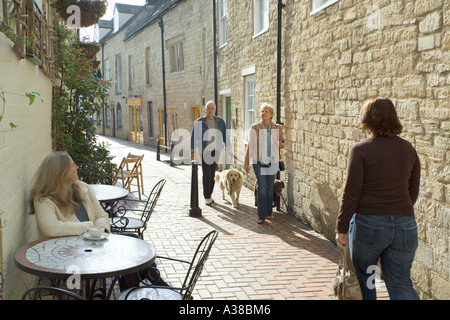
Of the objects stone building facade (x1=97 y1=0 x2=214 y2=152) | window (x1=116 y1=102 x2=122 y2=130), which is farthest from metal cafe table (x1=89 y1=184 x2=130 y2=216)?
window (x1=116 y1=102 x2=122 y2=130)

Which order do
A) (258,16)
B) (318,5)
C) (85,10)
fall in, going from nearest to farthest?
(318,5) < (85,10) < (258,16)

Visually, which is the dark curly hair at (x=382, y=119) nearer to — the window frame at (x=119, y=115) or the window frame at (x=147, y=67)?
the window frame at (x=147, y=67)

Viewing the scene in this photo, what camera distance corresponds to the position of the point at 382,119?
128 inches

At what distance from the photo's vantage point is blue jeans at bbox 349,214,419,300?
10.6 feet

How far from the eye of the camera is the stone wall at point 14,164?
307 centimetres

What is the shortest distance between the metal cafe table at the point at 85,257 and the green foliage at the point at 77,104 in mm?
5215

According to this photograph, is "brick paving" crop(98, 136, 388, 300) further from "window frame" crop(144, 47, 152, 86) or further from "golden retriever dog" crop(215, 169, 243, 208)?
"window frame" crop(144, 47, 152, 86)

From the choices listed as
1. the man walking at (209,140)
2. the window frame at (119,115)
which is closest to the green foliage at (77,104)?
the man walking at (209,140)

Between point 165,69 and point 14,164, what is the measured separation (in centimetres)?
1713

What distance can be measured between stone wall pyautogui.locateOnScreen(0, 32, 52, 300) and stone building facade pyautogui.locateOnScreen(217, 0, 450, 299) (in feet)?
11.3

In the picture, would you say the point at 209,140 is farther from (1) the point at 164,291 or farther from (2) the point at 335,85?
(1) the point at 164,291

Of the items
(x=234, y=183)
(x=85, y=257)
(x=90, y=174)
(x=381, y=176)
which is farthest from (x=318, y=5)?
(x=85, y=257)

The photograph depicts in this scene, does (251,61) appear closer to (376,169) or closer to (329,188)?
(329,188)
